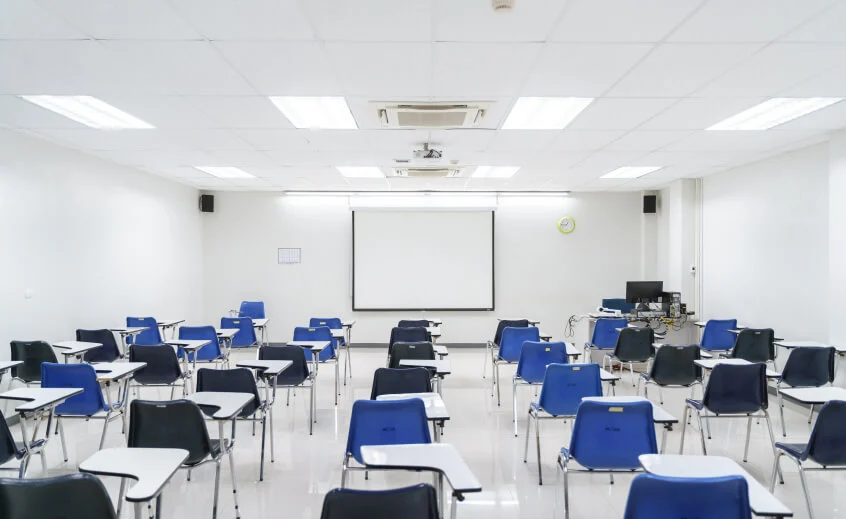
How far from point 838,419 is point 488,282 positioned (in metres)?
7.75

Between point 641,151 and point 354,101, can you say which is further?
point 641,151

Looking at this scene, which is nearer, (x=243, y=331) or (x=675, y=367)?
(x=675, y=367)

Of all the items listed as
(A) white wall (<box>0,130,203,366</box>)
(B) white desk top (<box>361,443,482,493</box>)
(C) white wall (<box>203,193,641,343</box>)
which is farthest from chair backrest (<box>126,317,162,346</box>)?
(B) white desk top (<box>361,443,482,493</box>)

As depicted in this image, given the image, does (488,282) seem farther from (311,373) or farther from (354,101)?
(354,101)

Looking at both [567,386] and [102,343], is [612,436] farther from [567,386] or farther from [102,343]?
[102,343]

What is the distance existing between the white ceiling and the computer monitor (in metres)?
3.08

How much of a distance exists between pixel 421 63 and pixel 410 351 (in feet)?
9.67

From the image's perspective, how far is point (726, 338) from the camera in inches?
279

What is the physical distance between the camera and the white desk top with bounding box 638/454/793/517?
6.66 feet

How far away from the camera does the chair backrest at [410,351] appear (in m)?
5.40

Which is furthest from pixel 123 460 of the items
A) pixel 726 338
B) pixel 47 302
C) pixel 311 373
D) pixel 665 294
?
pixel 665 294

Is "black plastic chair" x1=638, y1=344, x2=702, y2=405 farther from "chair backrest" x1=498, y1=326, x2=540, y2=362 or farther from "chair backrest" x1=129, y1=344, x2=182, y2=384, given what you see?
"chair backrest" x1=129, y1=344, x2=182, y2=384


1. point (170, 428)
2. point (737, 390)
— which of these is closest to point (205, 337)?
point (170, 428)

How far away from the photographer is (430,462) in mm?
2334
